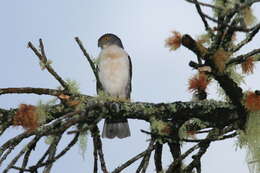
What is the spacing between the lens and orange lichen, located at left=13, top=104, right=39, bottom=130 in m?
3.48

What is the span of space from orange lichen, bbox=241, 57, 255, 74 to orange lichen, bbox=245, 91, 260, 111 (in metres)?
0.15

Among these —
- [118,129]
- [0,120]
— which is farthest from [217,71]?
[118,129]

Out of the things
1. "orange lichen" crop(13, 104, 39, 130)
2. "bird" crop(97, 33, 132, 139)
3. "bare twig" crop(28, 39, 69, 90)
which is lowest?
"orange lichen" crop(13, 104, 39, 130)

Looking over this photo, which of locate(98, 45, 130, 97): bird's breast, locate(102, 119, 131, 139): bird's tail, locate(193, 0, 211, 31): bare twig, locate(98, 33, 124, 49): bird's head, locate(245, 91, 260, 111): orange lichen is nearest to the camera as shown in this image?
locate(193, 0, 211, 31): bare twig

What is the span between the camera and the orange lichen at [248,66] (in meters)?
3.65

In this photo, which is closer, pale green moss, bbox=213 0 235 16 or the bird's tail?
pale green moss, bbox=213 0 235 16

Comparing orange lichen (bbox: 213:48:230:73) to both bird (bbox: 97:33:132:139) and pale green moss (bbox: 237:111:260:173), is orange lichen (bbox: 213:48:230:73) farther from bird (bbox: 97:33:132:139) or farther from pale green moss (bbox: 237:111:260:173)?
bird (bbox: 97:33:132:139)

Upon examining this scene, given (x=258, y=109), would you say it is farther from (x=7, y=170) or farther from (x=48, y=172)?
(x=7, y=170)

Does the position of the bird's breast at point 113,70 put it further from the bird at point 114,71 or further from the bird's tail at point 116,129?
the bird's tail at point 116,129

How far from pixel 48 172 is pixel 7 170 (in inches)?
21.2

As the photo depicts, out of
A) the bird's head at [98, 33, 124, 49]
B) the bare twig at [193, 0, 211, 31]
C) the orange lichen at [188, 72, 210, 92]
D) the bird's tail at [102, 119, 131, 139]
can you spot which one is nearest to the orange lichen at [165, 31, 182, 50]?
the bare twig at [193, 0, 211, 31]

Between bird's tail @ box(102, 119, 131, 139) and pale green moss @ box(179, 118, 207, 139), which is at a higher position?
bird's tail @ box(102, 119, 131, 139)

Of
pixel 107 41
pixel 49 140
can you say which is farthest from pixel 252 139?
pixel 107 41

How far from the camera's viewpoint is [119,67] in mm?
6207
